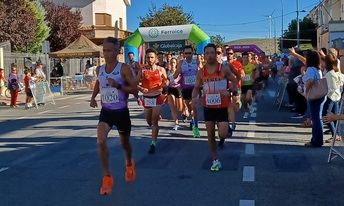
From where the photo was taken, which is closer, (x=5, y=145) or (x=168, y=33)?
(x=5, y=145)

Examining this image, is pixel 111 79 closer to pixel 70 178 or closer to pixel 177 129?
pixel 70 178

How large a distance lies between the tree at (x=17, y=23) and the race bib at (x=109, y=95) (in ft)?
96.5

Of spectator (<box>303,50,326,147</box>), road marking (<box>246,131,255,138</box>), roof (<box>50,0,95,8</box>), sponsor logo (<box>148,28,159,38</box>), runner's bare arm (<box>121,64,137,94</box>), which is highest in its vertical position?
roof (<box>50,0,95,8</box>)

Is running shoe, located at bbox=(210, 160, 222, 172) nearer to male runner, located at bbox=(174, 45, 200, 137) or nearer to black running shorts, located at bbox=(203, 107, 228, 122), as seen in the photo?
black running shorts, located at bbox=(203, 107, 228, 122)

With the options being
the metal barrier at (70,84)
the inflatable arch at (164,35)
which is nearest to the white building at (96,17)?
the metal barrier at (70,84)

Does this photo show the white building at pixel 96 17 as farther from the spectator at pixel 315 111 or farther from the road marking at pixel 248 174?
the road marking at pixel 248 174

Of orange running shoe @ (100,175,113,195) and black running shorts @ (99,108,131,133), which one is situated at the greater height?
black running shorts @ (99,108,131,133)

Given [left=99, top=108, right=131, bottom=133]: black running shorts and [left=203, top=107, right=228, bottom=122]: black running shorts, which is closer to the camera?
[left=99, top=108, right=131, bottom=133]: black running shorts

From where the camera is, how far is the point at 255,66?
1572 centimetres

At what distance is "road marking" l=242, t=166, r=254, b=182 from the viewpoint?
24.5 ft

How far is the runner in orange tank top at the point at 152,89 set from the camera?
9828 mm

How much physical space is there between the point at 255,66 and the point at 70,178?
9.07 m

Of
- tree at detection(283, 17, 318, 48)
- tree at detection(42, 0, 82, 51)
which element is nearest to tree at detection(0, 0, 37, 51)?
tree at detection(42, 0, 82, 51)

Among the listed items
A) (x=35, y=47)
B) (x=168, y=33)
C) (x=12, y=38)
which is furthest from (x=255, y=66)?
(x=35, y=47)
